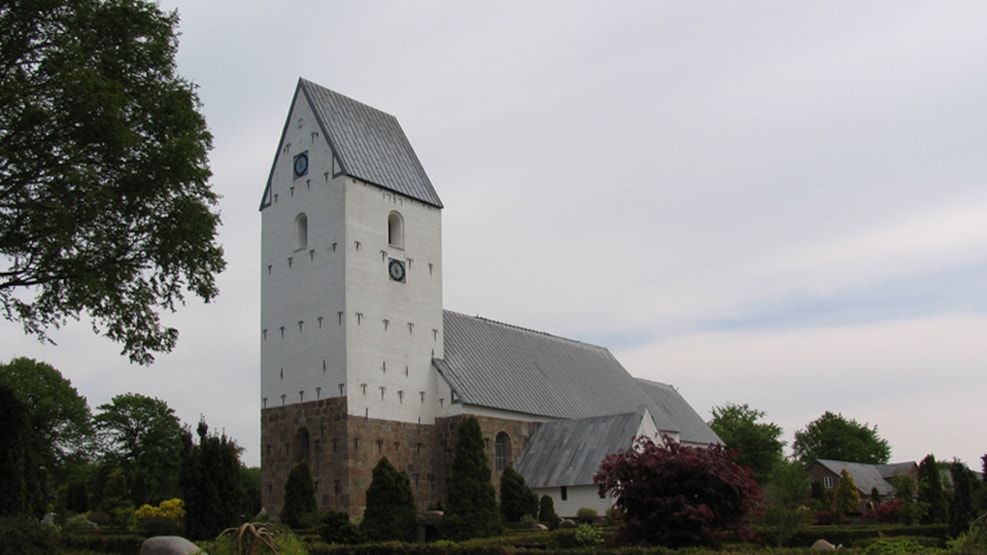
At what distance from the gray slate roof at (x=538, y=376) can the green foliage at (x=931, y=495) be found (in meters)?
8.94

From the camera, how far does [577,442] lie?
31.9 meters

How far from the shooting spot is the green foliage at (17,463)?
17.1m

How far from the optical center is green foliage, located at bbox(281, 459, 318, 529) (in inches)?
1078

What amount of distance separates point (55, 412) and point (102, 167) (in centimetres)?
3728

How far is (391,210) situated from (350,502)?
9580 mm

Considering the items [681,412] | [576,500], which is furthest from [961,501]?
[681,412]

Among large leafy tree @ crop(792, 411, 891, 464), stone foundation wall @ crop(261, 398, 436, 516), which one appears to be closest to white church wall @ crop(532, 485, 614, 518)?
stone foundation wall @ crop(261, 398, 436, 516)

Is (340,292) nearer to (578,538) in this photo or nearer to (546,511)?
(546,511)

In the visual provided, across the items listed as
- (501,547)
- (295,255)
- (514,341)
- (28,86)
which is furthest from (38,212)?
(514,341)

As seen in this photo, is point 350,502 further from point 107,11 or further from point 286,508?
point 107,11

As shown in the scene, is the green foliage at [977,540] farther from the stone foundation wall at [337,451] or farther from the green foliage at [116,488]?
the green foliage at [116,488]

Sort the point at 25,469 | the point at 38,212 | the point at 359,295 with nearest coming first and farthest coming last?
the point at 38,212 < the point at 25,469 < the point at 359,295

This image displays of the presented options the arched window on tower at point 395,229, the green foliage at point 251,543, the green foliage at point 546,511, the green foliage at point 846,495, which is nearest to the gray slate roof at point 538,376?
the arched window on tower at point 395,229

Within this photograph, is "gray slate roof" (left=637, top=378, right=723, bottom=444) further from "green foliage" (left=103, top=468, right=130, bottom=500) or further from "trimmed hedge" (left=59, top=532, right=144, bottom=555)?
"trimmed hedge" (left=59, top=532, right=144, bottom=555)
